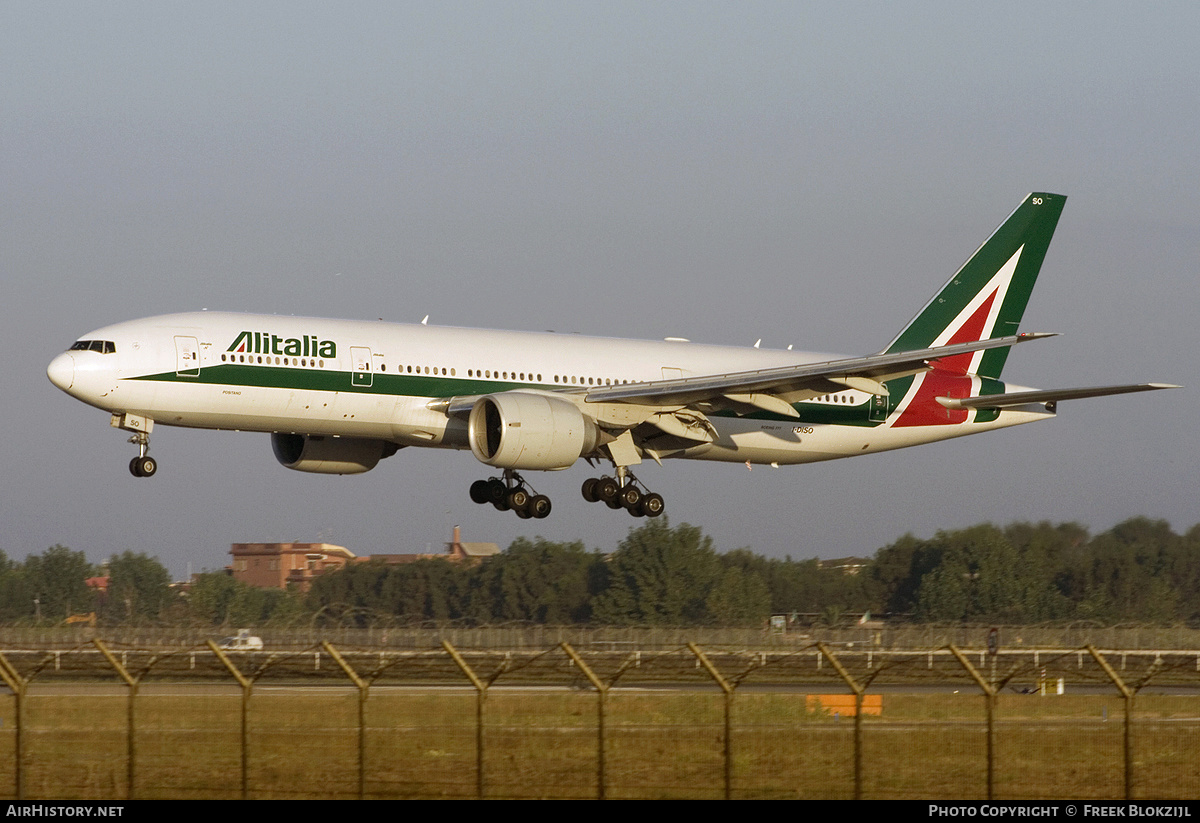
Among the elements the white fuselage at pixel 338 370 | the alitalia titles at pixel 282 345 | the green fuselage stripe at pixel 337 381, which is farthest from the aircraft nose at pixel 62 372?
the alitalia titles at pixel 282 345

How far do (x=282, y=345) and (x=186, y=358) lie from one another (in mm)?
2183

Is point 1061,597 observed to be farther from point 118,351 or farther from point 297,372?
point 118,351

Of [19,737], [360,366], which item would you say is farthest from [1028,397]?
[19,737]

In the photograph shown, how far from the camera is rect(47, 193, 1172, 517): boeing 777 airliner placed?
122ft

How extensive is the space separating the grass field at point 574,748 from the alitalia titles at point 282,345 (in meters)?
8.17

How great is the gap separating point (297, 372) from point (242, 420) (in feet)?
5.76

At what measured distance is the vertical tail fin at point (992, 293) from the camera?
1892 inches

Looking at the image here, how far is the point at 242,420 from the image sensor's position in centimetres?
3803

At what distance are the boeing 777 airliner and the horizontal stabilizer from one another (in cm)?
6

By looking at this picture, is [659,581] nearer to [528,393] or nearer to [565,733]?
[528,393]

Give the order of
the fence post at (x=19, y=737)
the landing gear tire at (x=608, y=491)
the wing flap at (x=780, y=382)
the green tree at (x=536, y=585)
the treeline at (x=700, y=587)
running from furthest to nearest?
1. the green tree at (x=536, y=585)
2. the treeline at (x=700, y=587)
3. the landing gear tire at (x=608, y=491)
4. the wing flap at (x=780, y=382)
5. the fence post at (x=19, y=737)

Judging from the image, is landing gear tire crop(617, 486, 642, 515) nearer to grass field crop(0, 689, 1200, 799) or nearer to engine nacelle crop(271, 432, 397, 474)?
engine nacelle crop(271, 432, 397, 474)

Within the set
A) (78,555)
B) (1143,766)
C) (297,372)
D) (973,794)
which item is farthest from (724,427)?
(78,555)

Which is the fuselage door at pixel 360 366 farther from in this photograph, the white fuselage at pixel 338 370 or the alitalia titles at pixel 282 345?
the alitalia titles at pixel 282 345
